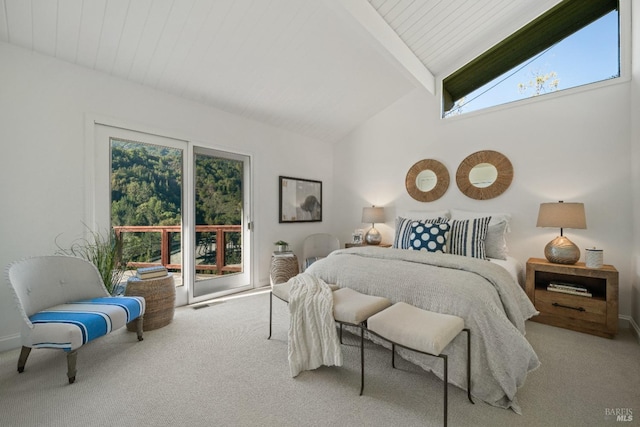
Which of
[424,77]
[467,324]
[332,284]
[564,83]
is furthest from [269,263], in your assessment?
[564,83]

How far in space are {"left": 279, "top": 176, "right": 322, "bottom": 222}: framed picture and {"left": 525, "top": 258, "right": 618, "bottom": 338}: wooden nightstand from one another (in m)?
3.03

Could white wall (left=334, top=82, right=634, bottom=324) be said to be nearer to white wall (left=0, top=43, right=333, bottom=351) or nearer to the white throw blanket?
the white throw blanket

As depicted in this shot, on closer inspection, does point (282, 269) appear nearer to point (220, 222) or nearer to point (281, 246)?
point (281, 246)

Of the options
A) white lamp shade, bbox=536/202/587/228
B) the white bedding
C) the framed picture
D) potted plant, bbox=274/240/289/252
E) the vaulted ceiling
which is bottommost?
the white bedding

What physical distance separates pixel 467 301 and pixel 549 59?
323cm

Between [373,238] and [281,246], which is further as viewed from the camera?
[373,238]

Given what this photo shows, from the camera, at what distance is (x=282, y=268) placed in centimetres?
388

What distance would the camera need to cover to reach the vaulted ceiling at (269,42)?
223 cm

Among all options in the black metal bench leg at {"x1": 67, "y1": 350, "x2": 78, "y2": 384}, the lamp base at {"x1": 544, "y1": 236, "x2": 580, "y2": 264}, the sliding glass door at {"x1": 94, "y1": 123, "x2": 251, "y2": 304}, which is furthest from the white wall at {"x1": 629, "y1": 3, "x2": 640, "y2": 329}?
the black metal bench leg at {"x1": 67, "y1": 350, "x2": 78, "y2": 384}

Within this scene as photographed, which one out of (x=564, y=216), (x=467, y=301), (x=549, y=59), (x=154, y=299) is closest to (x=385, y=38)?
(x=549, y=59)

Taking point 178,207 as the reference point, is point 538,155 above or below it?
above

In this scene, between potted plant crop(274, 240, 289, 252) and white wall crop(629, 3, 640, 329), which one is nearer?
white wall crop(629, 3, 640, 329)

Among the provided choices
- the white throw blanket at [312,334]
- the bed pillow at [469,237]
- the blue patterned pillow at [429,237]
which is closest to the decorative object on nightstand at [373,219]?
the blue patterned pillow at [429,237]

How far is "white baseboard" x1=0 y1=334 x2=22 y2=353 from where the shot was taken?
2.25 metres
